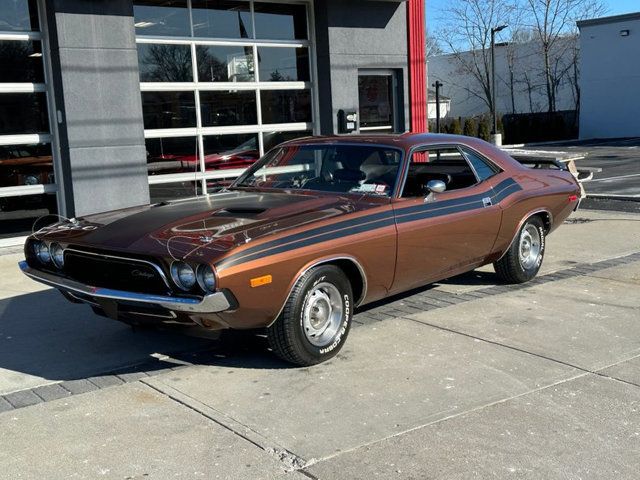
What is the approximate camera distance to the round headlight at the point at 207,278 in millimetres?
4289

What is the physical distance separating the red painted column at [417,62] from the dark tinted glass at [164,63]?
4481 mm

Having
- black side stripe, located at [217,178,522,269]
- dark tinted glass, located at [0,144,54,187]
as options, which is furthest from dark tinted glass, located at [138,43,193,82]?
black side stripe, located at [217,178,522,269]

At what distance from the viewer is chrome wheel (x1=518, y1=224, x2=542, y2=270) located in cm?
708

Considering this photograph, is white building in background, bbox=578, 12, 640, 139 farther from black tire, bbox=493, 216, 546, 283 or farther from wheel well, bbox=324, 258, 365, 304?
wheel well, bbox=324, 258, 365, 304

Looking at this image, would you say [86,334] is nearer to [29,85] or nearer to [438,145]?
[438,145]

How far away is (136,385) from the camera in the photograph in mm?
4742

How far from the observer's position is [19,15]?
9836mm

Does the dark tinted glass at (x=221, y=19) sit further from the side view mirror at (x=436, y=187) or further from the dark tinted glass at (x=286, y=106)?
the side view mirror at (x=436, y=187)

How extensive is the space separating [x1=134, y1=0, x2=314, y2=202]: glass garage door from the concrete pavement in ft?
16.5

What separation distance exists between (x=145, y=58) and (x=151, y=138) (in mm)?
1194

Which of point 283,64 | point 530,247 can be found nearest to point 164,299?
point 530,247

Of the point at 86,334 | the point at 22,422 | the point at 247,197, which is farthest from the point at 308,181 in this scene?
the point at 22,422

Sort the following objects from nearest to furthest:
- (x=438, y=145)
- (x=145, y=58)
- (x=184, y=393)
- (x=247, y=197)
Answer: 1. (x=184, y=393)
2. (x=247, y=197)
3. (x=438, y=145)
4. (x=145, y=58)

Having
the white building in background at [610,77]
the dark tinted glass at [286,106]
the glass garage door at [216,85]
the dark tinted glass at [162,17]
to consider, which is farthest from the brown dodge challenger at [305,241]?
the white building in background at [610,77]
